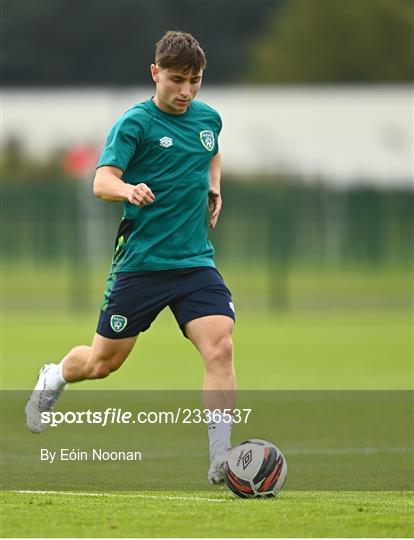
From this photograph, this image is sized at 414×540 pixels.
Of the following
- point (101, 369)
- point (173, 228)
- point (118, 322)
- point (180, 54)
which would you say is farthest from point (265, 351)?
point (180, 54)

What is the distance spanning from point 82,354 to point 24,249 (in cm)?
2557

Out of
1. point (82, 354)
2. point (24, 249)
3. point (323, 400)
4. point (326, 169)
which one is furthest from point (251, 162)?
point (82, 354)

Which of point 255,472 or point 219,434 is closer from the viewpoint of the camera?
point 255,472

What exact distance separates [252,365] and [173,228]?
10.2m

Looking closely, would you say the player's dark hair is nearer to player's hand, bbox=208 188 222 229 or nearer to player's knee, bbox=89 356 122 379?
player's hand, bbox=208 188 222 229

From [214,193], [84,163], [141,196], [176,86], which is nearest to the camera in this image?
[141,196]

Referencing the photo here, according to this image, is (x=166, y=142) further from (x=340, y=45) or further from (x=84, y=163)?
(x=340, y=45)

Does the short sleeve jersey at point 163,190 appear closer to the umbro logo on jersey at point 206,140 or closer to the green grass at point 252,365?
the umbro logo on jersey at point 206,140

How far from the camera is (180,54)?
9.74 metres

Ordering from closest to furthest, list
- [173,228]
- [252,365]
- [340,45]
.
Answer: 1. [173,228]
2. [252,365]
3. [340,45]

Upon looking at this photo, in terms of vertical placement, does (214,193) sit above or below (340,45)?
below

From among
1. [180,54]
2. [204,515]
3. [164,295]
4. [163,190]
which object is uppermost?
[180,54]

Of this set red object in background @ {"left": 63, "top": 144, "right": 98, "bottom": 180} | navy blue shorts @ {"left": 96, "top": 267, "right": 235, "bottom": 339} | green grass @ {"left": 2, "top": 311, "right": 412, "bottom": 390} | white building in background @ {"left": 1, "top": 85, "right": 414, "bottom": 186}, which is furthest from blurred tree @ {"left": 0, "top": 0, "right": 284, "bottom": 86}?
navy blue shorts @ {"left": 96, "top": 267, "right": 235, "bottom": 339}

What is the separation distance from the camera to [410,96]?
62469 mm
